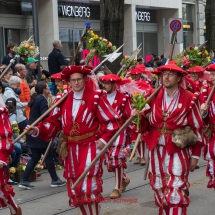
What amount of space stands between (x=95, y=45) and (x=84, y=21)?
1905 centimetres

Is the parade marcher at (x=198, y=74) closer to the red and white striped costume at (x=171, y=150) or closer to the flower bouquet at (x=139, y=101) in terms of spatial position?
the red and white striped costume at (x=171, y=150)

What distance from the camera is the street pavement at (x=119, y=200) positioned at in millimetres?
8453

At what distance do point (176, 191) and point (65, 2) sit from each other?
19599 millimetres

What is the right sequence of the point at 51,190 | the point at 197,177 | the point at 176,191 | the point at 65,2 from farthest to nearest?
the point at 65,2
the point at 197,177
the point at 51,190
the point at 176,191

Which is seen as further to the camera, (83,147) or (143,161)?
(143,161)

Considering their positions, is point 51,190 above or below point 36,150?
below

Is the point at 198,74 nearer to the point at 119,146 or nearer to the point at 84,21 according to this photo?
the point at 119,146

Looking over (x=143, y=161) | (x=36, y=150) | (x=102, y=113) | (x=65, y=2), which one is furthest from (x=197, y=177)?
(x=65, y=2)

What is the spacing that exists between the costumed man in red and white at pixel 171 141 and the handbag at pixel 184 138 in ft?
0.07

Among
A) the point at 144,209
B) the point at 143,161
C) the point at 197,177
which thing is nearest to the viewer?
the point at 144,209

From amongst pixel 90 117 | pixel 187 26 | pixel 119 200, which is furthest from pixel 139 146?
pixel 187 26

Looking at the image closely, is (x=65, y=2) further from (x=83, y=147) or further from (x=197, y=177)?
(x=83, y=147)

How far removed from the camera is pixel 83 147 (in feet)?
22.9

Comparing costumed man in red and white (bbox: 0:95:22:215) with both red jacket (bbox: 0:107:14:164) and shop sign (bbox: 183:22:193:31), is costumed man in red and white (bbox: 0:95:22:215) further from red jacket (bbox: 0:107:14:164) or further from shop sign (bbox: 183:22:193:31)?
shop sign (bbox: 183:22:193:31)
